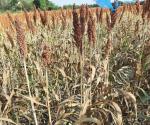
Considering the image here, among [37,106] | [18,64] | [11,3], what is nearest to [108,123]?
[37,106]

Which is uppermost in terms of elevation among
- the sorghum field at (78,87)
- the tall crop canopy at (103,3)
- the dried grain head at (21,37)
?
the tall crop canopy at (103,3)

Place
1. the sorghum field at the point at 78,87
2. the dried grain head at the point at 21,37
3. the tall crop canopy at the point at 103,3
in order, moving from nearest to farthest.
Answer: the dried grain head at the point at 21,37, the sorghum field at the point at 78,87, the tall crop canopy at the point at 103,3

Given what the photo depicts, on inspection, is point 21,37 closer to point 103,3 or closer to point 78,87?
point 103,3

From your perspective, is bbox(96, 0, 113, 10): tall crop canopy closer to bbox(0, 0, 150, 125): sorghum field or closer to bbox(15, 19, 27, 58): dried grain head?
bbox(0, 0, 150, 125): sorghum field

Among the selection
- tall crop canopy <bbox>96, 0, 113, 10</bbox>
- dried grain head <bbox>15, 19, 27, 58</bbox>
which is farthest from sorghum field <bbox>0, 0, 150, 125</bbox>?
tall crop canopy <bbox>96, 0, 113, 10</bbox>

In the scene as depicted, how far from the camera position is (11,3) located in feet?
197

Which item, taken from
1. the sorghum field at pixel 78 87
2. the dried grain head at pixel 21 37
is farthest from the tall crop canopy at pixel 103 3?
the dried grain head at pixel 21 37

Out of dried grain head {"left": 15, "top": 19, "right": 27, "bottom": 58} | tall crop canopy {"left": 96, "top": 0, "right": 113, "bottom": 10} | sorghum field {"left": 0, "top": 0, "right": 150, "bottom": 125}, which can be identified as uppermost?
tall crop canopy {"left": 96, "top": 0, "right": 113, "bottom": 10}

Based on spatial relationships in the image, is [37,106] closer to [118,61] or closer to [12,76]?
[12,76]

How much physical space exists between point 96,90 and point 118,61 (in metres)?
1.62

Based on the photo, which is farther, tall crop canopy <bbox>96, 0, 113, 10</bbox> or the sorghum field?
tall crop canopy <bbox>96, 0, 113, 10</bbox>

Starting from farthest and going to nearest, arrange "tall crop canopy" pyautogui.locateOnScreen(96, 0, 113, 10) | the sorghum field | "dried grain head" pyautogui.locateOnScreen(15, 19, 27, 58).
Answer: "tall crop canopy" pyautogui.locateOnScreen(96, 0, 113, 10)
the sorghum field
"dried grain head" pyautogui.locateOnScreen(15, 19, 27, 58)

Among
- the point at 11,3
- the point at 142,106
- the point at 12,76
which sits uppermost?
the point at 12,76

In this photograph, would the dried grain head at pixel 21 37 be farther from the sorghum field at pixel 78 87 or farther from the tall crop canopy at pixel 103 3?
the tall crop canopy at pixel 103 3
